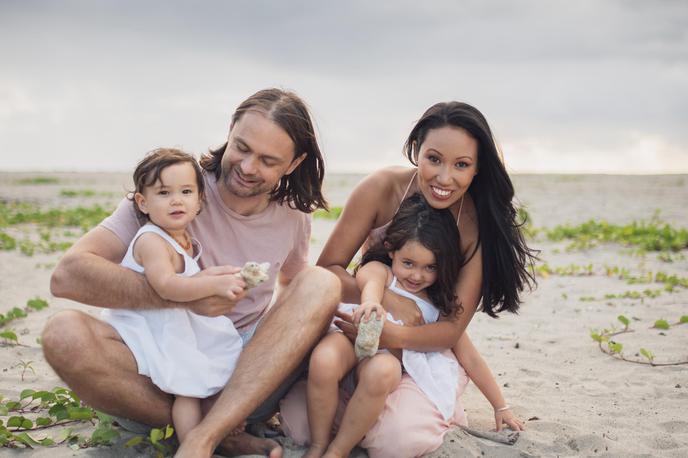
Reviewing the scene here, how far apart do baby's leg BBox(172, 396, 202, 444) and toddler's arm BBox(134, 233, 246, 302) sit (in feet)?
1.61

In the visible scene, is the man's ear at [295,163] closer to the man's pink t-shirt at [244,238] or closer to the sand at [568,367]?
the man's pink t-shirt at [244,238]

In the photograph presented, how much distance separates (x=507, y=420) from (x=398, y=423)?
0.79 metres

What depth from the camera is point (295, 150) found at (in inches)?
148

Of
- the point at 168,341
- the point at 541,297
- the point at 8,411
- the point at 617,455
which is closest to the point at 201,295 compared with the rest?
the point at 168,341

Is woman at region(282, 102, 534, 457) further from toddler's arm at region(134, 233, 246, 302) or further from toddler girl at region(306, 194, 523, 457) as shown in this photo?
toddler's arm at region(134, 233, 246, 302)

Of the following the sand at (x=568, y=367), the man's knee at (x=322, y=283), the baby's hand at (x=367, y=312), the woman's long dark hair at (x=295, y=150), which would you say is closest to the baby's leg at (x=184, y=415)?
the sand at (x=568, y=367)

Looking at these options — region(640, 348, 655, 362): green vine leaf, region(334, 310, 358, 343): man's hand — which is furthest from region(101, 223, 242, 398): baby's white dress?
region(640, 348, 655, 362): green vine leaf

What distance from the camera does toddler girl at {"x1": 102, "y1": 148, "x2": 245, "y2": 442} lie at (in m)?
3.03

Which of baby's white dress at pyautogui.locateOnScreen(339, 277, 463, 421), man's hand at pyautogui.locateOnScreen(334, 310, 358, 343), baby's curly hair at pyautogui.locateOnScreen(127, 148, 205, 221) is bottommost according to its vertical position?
baby's white dress at pyautogui.locateOnScreen(339, 277, 463, 421)

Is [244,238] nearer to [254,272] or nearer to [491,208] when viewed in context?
[254,272]

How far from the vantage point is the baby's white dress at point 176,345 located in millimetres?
3057

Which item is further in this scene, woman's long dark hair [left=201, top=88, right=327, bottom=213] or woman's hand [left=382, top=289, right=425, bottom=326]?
woman's long dark hair [left=201, top=88, right=327, bottom=213]

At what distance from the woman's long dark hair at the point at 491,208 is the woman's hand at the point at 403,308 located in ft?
1.38

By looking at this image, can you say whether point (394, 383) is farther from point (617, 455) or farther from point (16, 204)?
point (16, 204)
